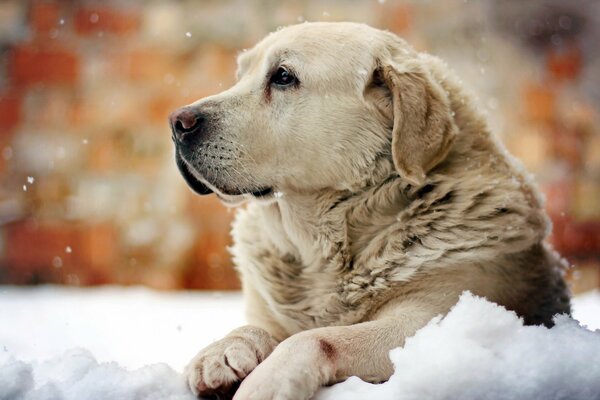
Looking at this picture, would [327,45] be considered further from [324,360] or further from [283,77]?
[324,360]

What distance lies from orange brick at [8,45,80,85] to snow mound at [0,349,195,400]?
12.1 ft

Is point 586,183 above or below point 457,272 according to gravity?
above

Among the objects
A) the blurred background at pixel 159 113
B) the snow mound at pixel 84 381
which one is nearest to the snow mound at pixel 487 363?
the snow mound at pixel 84 381

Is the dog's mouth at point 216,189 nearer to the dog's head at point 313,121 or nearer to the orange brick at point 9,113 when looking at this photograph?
the dog's head at point 313,121

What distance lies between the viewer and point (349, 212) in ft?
7.07

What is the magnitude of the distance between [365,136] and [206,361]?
88 centimetres

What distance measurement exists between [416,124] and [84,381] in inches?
46.3

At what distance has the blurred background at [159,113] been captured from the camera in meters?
4.86

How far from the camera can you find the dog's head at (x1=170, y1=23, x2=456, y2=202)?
6.87ft

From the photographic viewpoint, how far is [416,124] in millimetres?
2051

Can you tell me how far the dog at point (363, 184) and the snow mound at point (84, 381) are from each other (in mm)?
354

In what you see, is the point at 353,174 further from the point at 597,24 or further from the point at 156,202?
the point at 597,24

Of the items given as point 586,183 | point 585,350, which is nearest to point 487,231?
point 585,350

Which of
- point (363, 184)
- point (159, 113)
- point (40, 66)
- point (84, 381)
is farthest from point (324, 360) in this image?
point (40, 66)
